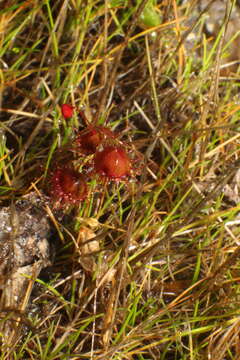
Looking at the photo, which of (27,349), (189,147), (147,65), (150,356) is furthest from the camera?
(147,65)

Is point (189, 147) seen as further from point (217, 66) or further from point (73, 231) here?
point (73, 231)

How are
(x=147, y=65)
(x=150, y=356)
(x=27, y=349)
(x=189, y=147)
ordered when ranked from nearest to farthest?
1. (x=27, y=349)
2. (x=150, y=356)
3. (x=189, y=147)
4. (x=147, y=65)

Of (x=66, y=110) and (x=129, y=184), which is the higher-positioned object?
(x=66, y=110)

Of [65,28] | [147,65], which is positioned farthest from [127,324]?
[65,28]

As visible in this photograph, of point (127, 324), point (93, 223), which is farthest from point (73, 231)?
point (127, 324)

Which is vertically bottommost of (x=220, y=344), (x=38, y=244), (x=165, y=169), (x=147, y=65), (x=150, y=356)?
(x=150, y=356)

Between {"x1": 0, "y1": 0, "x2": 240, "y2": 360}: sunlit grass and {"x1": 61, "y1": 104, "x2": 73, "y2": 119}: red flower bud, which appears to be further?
{"x1": 61, "y1": 104, "x2": 73, "y2": 119}: red flower bud

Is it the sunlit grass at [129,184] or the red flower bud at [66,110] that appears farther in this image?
the red flower bud at [66,110]

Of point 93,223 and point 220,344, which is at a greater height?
point 93,223

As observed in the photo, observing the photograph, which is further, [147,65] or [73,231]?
[147,65]
